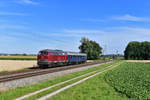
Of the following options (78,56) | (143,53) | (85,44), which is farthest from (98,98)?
(143,53)

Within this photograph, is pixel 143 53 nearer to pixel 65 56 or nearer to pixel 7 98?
pixel 65 56

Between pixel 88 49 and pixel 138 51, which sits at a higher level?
pixel 88 49

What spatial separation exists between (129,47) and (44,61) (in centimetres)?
11792

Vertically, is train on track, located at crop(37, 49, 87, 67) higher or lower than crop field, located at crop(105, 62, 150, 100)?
higher

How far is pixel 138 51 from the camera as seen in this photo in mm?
137625

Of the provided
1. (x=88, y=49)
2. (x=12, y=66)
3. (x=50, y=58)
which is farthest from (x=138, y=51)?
(x=50, y=58)

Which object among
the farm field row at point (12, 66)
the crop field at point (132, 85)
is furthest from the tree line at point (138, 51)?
the crop field at point (132, 85)

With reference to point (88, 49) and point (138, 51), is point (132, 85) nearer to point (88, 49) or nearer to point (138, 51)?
point (88, 49)

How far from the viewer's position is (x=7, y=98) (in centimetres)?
1067

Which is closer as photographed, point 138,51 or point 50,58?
point 50,58

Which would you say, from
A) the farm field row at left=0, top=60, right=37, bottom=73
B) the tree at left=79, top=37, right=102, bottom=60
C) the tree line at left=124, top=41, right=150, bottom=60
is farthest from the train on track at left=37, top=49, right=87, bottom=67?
the tree line at left=124, top=41, right=150, bottom=60

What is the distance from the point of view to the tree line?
443 feet

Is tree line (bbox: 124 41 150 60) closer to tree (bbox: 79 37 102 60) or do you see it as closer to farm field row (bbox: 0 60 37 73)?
tree (bbox: 79 37 102 60)

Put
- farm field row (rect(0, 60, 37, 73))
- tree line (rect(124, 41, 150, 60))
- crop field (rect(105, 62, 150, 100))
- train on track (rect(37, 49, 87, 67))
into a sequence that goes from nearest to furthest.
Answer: crop field (rect(105, 62, 150, 100)) < farm field row (rect(0, 60, 37, 73)) < train on track (rect(37, 49, 87, 67)) < tree line (rect(124, 41, 150, 60))
